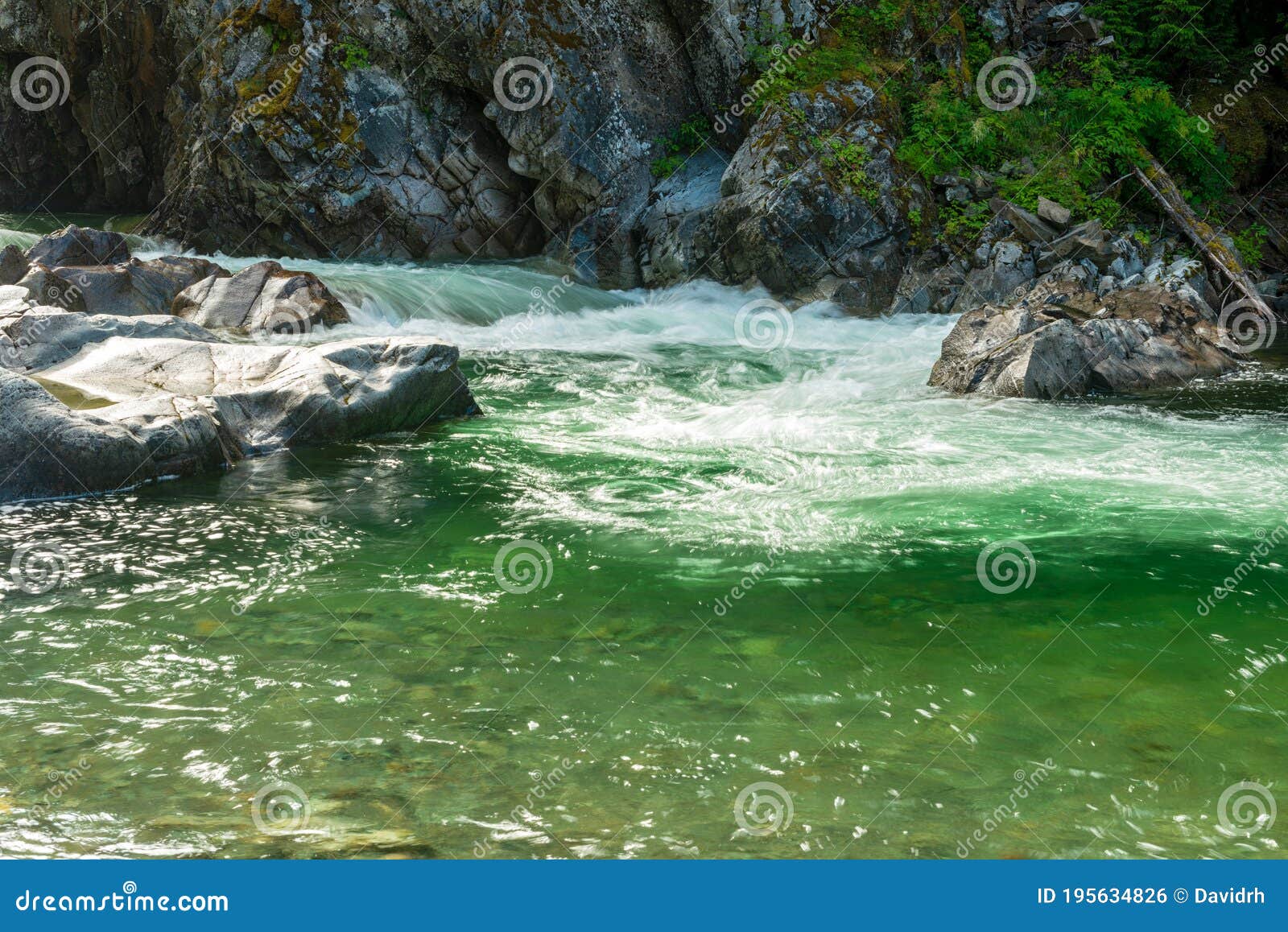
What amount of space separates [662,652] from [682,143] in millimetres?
15169

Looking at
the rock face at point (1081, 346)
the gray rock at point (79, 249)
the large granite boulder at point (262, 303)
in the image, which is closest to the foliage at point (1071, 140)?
the rock face at point (1081, 346)

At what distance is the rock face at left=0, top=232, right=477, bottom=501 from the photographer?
7195 mm

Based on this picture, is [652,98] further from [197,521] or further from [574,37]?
[197,521]

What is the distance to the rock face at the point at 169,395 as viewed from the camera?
23.6 feet

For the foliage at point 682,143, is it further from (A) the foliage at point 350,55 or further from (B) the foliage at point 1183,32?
(B) the foliage at point 1183,32

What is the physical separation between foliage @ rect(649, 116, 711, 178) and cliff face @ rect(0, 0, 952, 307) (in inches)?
5.2

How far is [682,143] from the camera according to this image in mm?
18625

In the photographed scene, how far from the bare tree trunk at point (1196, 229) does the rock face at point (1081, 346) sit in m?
2.23

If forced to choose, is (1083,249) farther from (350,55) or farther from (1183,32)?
(350,55)

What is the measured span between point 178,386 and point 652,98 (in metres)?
12.2

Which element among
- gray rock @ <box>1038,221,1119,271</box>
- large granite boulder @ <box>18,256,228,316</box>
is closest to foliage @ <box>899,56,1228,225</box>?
gray rock @ <box>1038,221,1119,271</box>

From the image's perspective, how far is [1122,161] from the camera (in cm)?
1638

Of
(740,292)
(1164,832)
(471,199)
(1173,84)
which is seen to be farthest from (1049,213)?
(1164,832)

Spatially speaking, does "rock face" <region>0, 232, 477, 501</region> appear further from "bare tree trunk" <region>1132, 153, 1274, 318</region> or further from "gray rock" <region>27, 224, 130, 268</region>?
"bare tree trunk" <region>1132, 153, 1274, 318</region>
